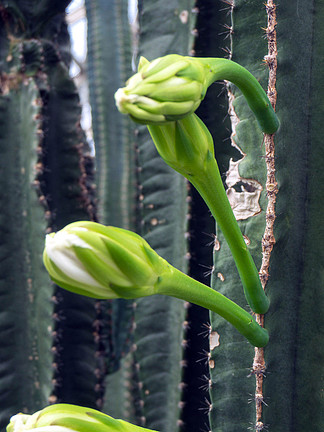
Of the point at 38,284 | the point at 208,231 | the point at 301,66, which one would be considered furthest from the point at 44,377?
the point at 301,66

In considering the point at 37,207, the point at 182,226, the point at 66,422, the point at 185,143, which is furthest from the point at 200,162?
the point at 37,207

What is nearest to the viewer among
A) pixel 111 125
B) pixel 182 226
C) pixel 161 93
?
pixel 161 93

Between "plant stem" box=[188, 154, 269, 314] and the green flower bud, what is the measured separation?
76 mm

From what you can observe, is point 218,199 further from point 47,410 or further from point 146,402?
point 146,402

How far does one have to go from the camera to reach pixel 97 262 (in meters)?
0.37

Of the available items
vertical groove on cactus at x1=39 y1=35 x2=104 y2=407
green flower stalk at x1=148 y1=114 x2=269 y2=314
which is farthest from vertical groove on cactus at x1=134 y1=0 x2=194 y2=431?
green flower stalk at x1=148 y1=114 x2=269 y2=314

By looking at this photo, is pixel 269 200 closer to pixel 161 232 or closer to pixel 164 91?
pixel 164 91

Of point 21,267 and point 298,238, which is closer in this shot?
point 298,238

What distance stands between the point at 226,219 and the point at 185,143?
76 millimetres

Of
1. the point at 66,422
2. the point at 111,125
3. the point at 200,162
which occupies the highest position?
the point at 111,125

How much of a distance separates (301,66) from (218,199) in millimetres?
193

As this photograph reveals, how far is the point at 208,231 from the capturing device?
721 millimetres

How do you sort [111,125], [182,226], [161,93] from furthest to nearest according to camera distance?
[111,125], [182,226], [161,93]

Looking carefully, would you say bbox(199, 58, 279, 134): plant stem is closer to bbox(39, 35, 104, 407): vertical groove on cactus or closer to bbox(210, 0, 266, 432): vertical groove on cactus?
bbox(210, 0, 266, 432): vertical groove on cactus
